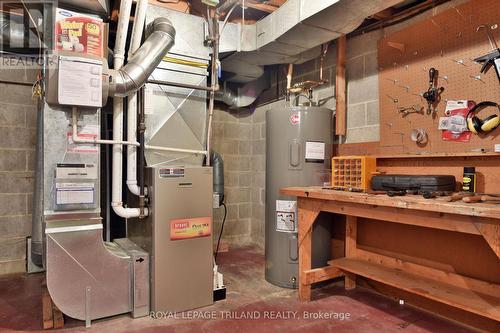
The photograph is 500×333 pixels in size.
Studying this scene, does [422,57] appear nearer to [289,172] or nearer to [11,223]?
[289,172]

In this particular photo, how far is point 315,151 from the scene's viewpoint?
263 centimetres

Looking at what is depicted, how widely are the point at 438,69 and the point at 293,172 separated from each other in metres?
1.22

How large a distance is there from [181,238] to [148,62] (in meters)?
1.19

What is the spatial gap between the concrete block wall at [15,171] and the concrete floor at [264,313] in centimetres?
30

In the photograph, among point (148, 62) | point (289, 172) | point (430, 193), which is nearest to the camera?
point (430, 193)

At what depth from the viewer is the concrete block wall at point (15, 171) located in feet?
9.66

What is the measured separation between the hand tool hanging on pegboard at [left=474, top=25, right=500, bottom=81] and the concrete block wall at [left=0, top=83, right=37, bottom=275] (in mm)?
3520

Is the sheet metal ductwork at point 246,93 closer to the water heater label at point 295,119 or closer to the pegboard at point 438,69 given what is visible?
the water heater label at point 295,119

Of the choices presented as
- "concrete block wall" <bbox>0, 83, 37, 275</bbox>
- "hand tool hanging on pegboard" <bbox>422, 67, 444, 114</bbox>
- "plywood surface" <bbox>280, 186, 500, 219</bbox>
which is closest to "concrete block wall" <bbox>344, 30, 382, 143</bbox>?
"hand tool hanging on pegboard" <bbox>422, 67, 444, 114</bbox>

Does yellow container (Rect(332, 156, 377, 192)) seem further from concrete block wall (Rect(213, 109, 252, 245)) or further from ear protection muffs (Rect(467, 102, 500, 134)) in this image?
concrete block wall (Rect(213, 109, 252, 245))

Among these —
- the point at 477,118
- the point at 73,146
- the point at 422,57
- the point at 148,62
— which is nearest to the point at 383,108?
the point at 422,57

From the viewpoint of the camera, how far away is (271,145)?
2.76 m

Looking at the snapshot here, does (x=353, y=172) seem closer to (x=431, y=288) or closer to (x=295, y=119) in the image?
(x=295, y=119)

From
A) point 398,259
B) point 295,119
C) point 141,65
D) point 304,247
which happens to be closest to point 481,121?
point 398,259
